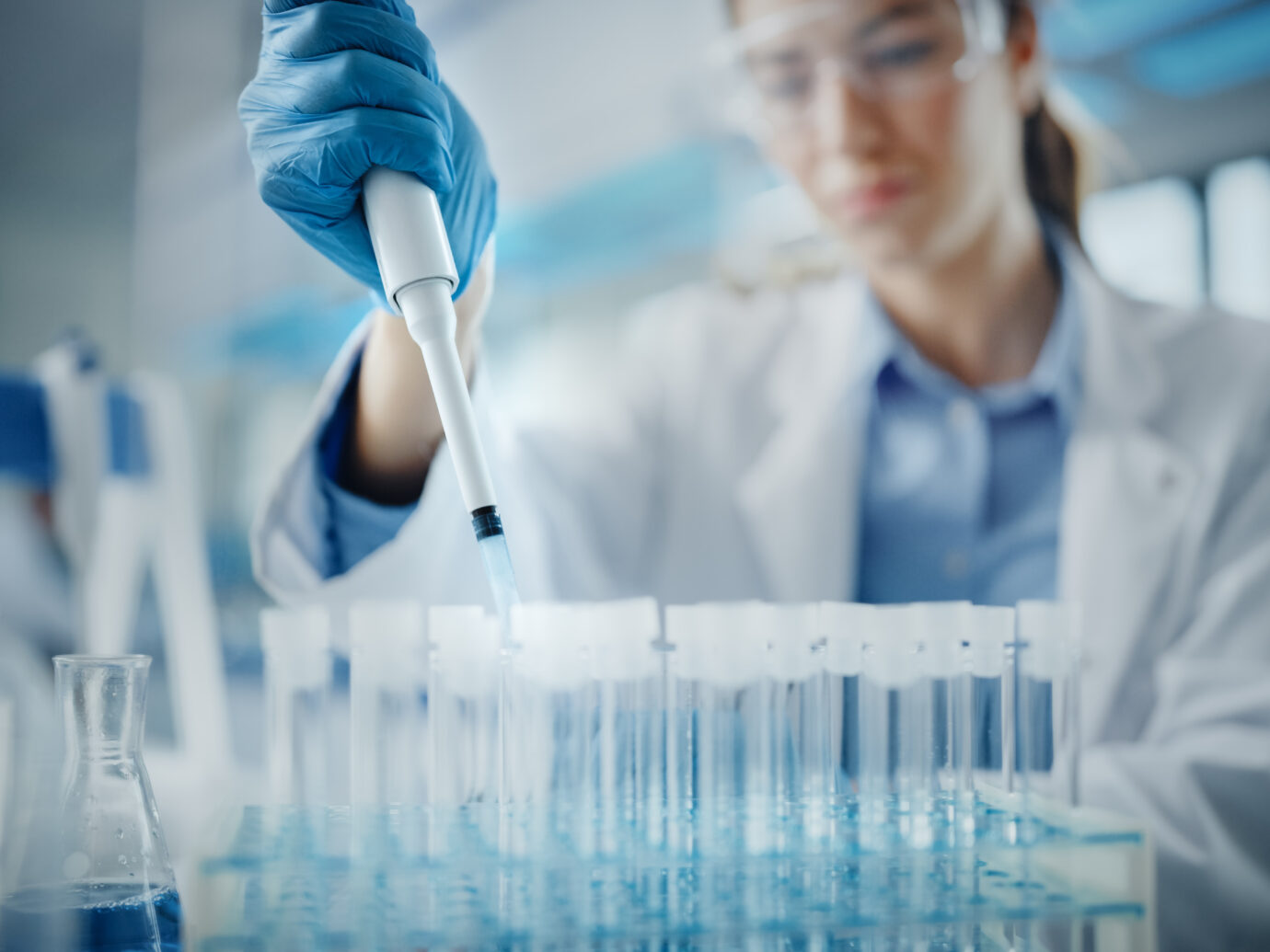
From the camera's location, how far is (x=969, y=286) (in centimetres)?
151

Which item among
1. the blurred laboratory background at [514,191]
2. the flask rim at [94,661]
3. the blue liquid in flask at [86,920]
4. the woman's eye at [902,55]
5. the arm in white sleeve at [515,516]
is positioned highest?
the woman's eye at [902,55]

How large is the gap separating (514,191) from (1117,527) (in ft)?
3.36

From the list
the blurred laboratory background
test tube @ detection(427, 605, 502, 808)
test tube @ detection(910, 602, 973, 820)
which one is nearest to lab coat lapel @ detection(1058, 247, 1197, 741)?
the blurred laboratory background

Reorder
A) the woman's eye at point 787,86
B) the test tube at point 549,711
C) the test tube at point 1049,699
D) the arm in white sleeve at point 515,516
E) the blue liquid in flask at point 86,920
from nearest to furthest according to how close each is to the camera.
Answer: the blue liquid in flask at point 86,920
the test tube at point 549,711
the test tube at point 1049,699
the arm in white sleeve at point 515,516
the woman's eye at point 787,86

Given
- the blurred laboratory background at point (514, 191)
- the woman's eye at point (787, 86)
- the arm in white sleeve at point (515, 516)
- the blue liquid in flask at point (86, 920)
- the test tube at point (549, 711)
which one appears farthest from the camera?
the woman's eye at point (787, 86)

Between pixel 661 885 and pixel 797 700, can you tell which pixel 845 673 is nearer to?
pixel 797 700

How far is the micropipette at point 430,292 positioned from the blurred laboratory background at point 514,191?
47 cm

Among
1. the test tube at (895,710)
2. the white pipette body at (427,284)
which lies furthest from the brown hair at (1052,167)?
the white pipette body at (427,284)

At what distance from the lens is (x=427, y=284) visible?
865 mm

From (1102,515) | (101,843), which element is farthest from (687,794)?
(1102,515)

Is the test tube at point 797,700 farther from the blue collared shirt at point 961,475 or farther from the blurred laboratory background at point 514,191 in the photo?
the blurred laboratory background at point 514,191

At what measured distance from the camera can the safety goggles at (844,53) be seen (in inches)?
55.2

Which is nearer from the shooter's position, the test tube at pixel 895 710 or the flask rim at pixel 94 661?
the flask rim at pixel 94 661

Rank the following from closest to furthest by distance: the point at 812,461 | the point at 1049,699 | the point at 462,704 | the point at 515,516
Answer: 1. the point at 462,704
2. the point at 1049,699
3. the point at 515,516
4. the point at 812,461
